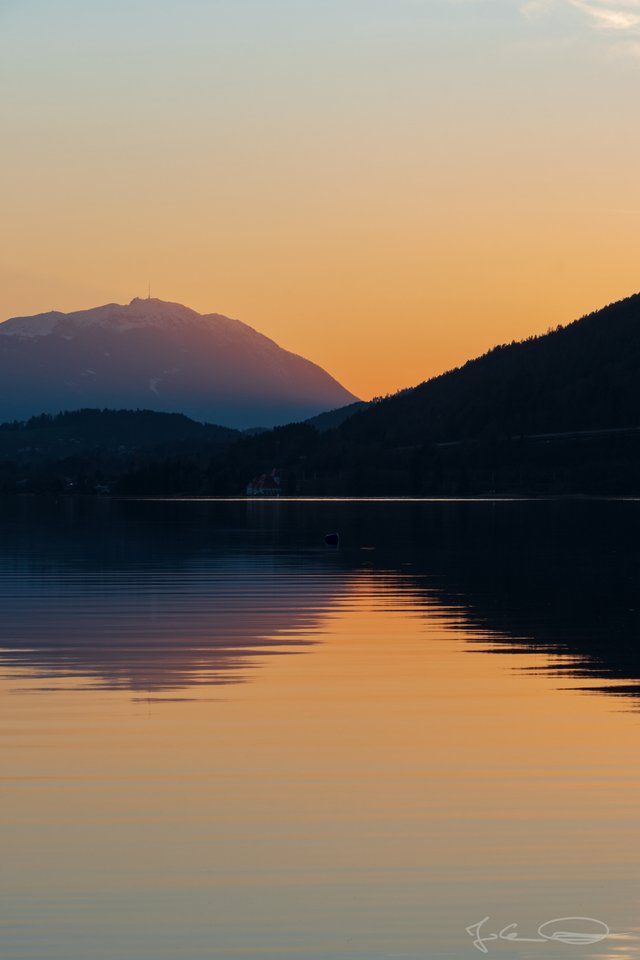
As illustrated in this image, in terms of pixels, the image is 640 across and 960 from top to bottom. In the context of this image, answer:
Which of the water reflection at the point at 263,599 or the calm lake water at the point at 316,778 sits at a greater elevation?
the water reflection at the point at 263,599

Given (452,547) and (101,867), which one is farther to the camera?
(452,547)

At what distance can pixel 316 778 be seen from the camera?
24.2 metres

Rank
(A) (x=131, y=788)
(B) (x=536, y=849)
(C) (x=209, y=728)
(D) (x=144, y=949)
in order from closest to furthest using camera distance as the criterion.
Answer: (D) (x=144, y=949) → (B) (x=536, y=849) → (A) (x=131, y=788) → (C) (x=209, y=728)

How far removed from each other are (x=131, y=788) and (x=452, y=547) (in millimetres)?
75274

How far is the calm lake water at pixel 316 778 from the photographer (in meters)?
17.1

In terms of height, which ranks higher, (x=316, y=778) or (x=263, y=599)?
(x=263, y=599)

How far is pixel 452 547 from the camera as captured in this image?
321 feet

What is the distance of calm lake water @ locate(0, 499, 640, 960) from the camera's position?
56.0 ft

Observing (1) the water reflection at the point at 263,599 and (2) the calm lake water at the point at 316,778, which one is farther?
(1) the water reflection at the point at 263,599

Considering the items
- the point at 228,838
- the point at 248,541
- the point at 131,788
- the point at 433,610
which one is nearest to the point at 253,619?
the point at 433,610

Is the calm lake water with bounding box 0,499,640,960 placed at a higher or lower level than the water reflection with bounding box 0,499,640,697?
lower

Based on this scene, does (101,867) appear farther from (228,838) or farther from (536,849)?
(536,849)

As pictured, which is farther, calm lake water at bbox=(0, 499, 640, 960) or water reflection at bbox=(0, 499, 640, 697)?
water reflection at bbox=(0, 499, 640, 697)

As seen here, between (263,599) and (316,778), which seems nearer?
(316,778)
